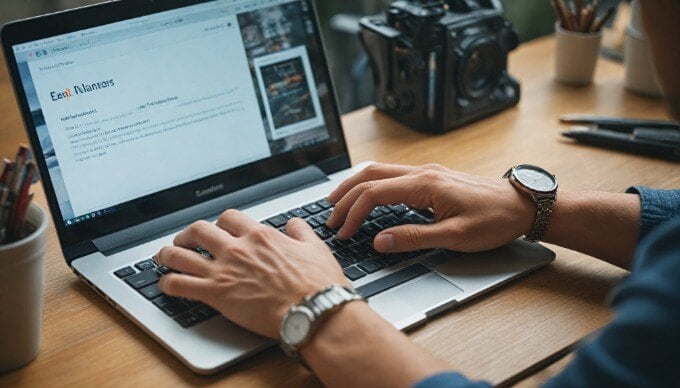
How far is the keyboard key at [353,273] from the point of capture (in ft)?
3.26

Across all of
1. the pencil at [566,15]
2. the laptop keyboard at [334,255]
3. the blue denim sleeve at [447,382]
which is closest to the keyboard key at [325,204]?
the laptop keyboard at [334,255]

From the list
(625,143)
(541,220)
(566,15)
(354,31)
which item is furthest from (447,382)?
(354,31)

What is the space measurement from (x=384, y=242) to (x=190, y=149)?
1.09ft

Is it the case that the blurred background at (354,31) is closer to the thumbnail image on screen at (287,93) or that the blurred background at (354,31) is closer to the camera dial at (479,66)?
the camera dial at (479,66)

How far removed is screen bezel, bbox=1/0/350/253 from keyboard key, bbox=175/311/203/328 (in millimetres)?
219

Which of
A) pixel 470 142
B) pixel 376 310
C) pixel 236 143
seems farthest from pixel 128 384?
pixel 470 142

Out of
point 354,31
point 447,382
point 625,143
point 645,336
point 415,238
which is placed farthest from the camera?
point 354,31

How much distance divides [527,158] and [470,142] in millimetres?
116

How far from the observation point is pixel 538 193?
3.53 feet

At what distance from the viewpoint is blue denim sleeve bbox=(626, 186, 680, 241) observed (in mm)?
1051

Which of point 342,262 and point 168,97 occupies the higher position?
point 168,97

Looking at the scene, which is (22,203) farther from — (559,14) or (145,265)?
(559,14)

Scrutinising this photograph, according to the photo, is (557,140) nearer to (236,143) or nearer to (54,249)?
(236,143)

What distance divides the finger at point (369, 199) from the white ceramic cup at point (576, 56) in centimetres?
72
